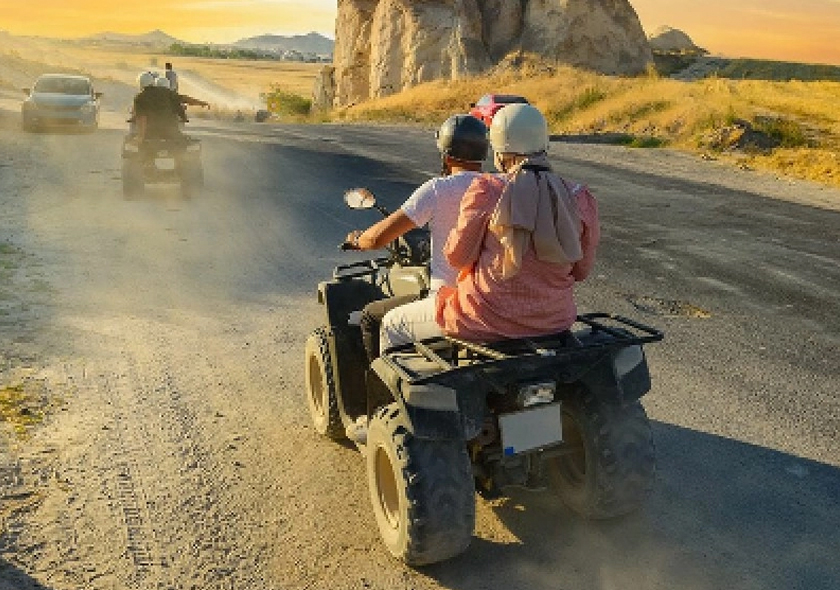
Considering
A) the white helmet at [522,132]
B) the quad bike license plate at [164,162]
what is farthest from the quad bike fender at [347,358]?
the quad bike license plate at [164,162]

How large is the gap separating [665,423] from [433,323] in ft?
8.16

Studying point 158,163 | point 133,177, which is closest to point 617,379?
point 158,163

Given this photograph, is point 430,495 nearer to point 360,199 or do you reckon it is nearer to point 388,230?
point 388,230

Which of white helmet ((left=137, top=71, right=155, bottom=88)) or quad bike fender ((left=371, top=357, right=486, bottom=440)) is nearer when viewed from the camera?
quad bike fender ((left=371, top=357, right=486, bottom=440))

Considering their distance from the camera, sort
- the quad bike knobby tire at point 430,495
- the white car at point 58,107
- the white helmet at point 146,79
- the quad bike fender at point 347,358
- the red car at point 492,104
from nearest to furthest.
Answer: the quad bike knobby tire at point 430,495
the quad bike fender at point 347,358
the white helmet at point 146,79
the white car at point 58,107
the red car at point 492,104

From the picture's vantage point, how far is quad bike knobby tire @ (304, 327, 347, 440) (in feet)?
18.2

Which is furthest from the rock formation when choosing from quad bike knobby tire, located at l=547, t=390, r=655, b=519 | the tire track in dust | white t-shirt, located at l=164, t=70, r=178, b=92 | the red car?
quad bike knobby tire, located at l=547, t=390, r=655, b=519

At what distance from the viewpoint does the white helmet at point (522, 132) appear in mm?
4043

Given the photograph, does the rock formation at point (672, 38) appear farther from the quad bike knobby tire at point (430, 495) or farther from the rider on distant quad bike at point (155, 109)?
the quad bike knobby tire at point (430, 495)

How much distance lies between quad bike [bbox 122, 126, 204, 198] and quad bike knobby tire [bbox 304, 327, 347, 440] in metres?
9.24

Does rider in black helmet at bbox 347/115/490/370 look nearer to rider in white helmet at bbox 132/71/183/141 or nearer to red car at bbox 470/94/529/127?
rider in white helmet at bbox 132/71/183/141

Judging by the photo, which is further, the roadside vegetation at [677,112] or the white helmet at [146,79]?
the roadside vegetation at [677,112]

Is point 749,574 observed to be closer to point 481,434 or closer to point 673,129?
point 481,434

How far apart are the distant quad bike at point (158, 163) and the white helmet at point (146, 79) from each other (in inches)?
34.8
